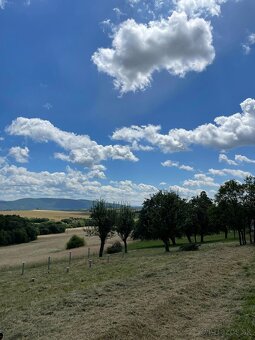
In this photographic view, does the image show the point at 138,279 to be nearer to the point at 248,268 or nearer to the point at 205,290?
the point at 205,290

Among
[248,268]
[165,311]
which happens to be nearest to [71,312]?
[165,311]

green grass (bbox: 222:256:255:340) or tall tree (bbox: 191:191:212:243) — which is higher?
tall tree (bbox: 191:191:212:243)

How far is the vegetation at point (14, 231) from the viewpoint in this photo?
357 ft

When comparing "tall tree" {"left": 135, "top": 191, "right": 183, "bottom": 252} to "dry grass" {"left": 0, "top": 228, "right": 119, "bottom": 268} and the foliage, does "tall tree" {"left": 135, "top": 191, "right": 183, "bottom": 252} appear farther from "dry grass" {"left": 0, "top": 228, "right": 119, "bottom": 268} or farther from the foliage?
the foliage

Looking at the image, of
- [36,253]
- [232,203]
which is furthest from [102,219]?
[36,253]

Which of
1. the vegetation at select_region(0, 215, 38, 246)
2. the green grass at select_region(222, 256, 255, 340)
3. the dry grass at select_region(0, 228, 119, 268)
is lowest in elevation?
the dry grass at select_region(0, 228, 119, 268)

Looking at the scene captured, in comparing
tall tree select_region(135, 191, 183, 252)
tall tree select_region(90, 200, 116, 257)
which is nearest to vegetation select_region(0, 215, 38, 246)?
tall tree select_region(90, 200, 116, 257)

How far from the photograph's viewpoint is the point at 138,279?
21781mm

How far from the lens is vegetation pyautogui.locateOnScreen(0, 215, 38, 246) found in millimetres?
108938

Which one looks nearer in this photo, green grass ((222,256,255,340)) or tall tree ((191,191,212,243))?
green grass ((222,256,255,340))

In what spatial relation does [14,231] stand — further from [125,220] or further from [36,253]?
[125,220]

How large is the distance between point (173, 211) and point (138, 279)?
29.9m

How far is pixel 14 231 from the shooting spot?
372ft

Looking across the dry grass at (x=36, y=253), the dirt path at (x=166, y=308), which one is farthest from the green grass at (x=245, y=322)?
the dry grass at (x=36, y=253)
